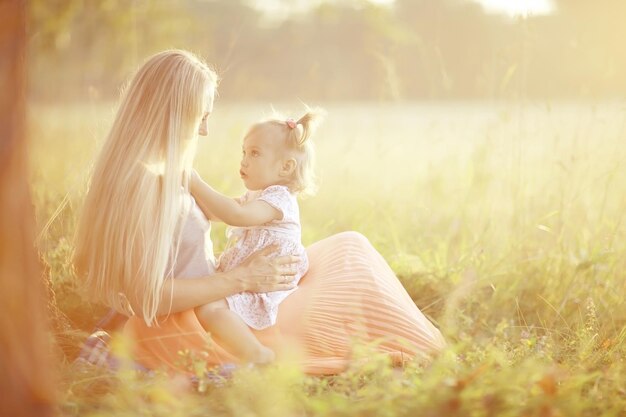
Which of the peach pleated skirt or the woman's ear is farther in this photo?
the woman's ear

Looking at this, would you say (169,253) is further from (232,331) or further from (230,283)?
(232,331)

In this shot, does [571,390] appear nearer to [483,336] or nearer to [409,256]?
[483,336]

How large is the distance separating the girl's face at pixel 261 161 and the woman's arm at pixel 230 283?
11.4 inches

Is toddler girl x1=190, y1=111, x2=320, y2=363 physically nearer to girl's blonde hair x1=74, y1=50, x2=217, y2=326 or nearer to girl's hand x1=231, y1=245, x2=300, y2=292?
girl's hand x1=231, y1=245, x2=300, y2=292

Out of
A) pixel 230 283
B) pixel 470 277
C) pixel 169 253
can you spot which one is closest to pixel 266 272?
pixel 230 283

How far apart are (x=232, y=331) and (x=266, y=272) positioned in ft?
0.91

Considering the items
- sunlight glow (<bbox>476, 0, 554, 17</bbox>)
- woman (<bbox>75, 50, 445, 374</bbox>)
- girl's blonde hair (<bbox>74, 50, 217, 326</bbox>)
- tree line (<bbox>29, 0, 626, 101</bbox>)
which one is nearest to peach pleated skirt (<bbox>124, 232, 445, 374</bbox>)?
woman (<bbox>75, 50, 445, 374</bbox>)

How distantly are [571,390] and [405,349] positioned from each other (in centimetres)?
76

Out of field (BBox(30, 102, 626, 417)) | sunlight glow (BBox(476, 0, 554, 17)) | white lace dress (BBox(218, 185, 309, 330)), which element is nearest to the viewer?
field (BBox(30, 102, 626, 417))

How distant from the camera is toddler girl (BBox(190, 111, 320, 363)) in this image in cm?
268

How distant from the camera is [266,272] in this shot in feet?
9.16

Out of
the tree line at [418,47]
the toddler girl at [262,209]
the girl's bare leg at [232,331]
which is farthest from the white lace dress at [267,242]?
the tree line at [418,47]

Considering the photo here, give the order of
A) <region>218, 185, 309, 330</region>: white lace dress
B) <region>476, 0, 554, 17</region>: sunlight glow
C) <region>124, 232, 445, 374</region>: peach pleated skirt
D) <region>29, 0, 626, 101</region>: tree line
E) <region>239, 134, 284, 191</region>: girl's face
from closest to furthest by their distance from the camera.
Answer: <region>124, 232, 445, 374</region>: peach pleated skirt → <region>218, 185, 309, 330</region>: white lace dress → <region>239, 134, 284, 191</region>: girl's face → <region>476, 0, 554, 17</region>: sunlight glow → <region>29, 0, 626, 101</region>: tree line

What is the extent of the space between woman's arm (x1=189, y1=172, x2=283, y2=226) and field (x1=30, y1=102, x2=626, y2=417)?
1.87 feet
